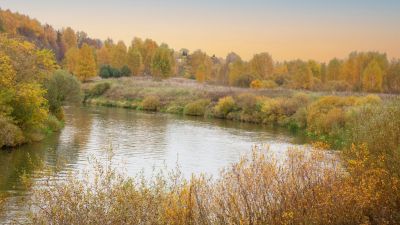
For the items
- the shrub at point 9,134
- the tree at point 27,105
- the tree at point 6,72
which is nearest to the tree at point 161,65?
the tree at point 27,105

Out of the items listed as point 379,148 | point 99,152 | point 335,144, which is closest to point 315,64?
point 335,144

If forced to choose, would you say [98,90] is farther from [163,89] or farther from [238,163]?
[238,163]

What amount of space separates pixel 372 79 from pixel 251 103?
43.2 metres

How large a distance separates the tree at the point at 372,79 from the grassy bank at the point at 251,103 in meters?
28.4

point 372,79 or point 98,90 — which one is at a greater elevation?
point 372,79

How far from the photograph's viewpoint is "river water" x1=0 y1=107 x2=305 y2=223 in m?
28.9

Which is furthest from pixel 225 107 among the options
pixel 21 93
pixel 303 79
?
pixel 21 93

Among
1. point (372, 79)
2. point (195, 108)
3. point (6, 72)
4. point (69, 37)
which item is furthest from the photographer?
point (69, 37)

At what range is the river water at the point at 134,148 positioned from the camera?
94.8 ft

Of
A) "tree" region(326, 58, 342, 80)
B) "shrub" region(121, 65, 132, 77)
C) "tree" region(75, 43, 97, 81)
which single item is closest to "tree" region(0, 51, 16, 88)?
"tree" region(75, 43, 97, 81)

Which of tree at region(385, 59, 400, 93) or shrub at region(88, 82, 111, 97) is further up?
tree at region(385, 59, 400, 93)

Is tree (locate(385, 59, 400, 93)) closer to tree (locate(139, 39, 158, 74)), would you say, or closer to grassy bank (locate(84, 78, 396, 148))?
grassy bank (locate(84, 78, 396, 148))

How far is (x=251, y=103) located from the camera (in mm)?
74625

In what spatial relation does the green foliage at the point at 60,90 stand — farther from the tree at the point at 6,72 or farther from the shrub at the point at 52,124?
the tree at the point at 6,72
